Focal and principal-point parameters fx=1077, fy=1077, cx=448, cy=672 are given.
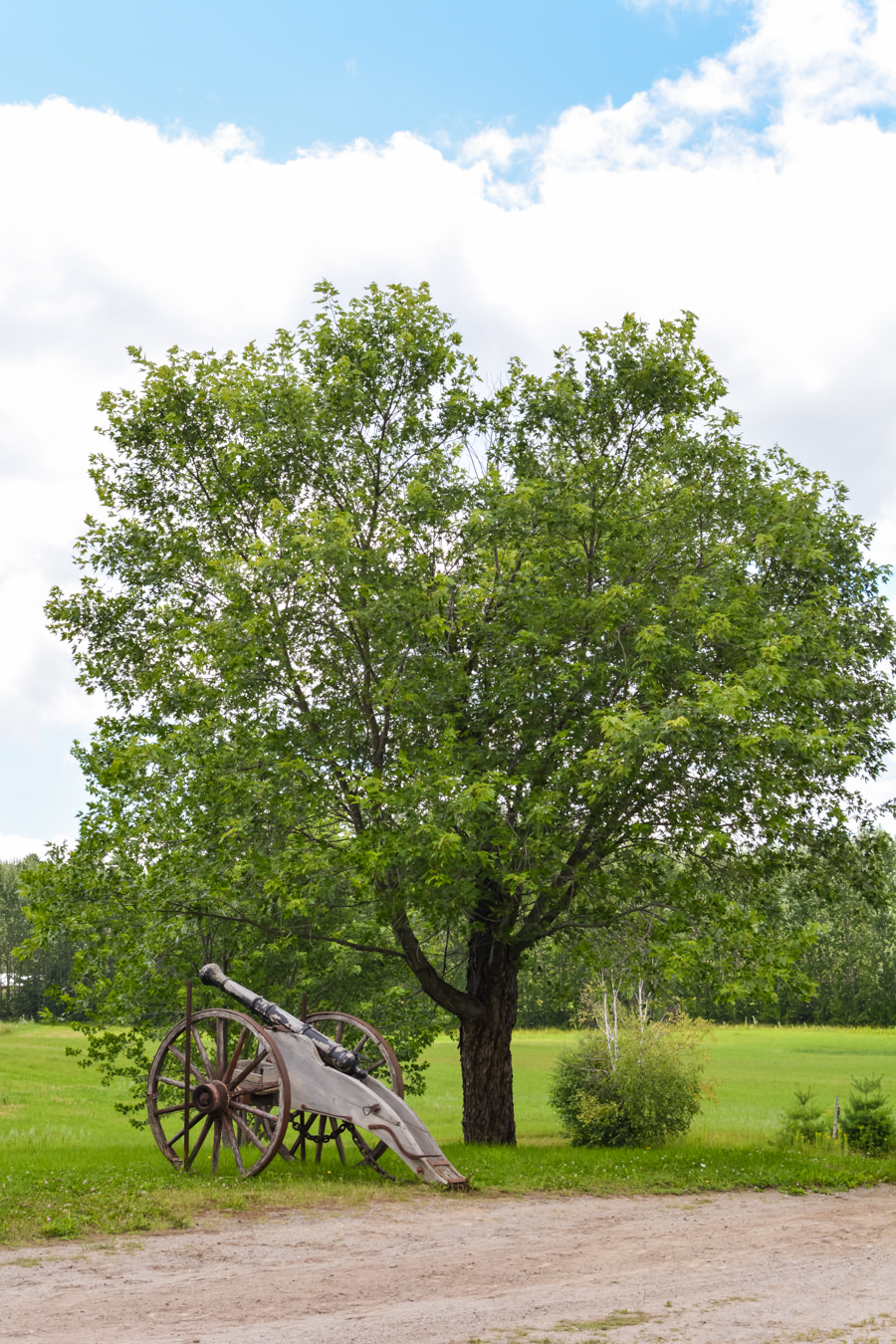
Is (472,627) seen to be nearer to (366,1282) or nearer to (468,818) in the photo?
(468,818)

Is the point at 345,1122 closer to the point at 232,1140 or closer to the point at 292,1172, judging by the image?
the point at 292,1172

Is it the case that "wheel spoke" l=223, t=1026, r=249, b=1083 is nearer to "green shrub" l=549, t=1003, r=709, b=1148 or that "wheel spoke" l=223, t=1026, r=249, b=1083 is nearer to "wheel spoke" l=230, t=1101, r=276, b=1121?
"wheel spoke" l=230, t=1101, r=276, b=1121

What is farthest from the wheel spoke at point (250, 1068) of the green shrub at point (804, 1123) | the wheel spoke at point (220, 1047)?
the green shrub at point (804, 1123)

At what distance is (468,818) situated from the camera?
13.9 m

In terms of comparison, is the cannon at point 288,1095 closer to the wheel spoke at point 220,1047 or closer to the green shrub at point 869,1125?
the wheel spoke at point 220,1047

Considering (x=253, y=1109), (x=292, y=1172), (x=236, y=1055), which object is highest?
→ (x=236, y=1055)

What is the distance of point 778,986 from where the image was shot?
55.8 ft

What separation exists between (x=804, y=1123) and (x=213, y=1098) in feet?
43.9

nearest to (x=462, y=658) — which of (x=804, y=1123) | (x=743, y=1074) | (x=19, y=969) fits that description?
(x=804, y=1123)

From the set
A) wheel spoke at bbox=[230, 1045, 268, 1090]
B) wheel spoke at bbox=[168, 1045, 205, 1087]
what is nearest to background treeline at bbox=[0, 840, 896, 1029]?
wheel spoke at bbox=[168, 1045, 205, 1087]

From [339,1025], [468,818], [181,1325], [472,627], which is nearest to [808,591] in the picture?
[472,627]

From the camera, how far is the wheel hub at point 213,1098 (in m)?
12.2

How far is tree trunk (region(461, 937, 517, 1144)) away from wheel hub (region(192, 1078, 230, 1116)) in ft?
18.5

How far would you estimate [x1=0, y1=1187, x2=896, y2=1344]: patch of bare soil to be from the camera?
21.7 ft
